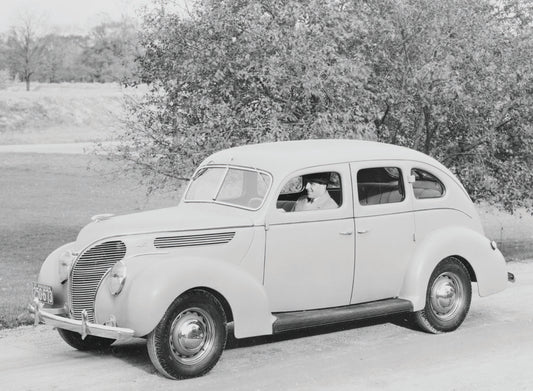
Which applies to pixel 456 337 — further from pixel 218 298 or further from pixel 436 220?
pixel 218 298

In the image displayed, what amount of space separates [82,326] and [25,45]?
66205mm

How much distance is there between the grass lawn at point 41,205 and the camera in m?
12.8

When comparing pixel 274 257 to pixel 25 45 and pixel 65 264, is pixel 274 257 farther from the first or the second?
pixel 25 45

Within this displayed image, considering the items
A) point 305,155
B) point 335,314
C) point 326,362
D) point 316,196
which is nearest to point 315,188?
point 316,196

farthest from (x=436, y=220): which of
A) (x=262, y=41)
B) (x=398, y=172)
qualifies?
(x=262, y=41)

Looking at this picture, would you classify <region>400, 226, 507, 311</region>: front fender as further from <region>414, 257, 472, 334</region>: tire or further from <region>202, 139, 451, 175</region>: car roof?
<region>202, 139, 451, 175</region>: car roof

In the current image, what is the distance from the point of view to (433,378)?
6.90 meters

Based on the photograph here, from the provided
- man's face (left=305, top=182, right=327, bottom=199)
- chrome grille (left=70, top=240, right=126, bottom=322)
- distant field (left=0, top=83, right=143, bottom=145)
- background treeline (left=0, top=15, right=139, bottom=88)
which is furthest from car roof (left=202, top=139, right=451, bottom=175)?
background treeline (left=0, top=15, right=139, bottom=88)

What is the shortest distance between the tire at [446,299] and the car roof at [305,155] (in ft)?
3.48

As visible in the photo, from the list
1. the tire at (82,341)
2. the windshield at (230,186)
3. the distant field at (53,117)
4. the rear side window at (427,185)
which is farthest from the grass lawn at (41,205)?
the distant field at (53,117)

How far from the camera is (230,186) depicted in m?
8.19

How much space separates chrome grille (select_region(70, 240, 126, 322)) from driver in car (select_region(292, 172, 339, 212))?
5.96ft

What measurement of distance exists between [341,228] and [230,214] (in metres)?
1.01

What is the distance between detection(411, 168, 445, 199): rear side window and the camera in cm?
879
